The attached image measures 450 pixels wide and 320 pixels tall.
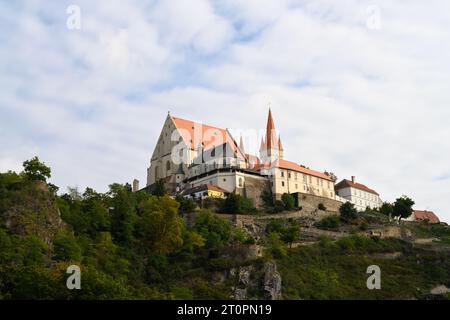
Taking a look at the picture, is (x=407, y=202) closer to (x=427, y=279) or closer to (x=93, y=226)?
(x=427, y=279)

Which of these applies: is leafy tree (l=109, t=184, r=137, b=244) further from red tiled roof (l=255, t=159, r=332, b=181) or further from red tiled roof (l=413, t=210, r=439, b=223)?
red tiled roof (l=413, t=210, r=439, b=223)

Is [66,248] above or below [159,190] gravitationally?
below

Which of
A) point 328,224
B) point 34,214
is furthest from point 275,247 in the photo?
point 34,214

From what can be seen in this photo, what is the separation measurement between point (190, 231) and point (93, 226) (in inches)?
393

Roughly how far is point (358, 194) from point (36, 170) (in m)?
53.4

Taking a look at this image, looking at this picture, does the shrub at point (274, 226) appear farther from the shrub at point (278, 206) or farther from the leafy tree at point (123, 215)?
the leafy tree at point (123, 215)

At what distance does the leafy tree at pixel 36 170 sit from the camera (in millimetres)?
64750

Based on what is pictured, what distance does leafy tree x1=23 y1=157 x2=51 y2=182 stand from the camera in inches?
2549

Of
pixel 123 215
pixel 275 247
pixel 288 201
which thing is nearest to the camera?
pixel 123 215

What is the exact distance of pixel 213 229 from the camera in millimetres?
70438

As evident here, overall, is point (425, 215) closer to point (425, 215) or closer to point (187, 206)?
point (425, 215)

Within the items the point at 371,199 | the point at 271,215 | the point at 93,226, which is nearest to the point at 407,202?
the point at 371,199
